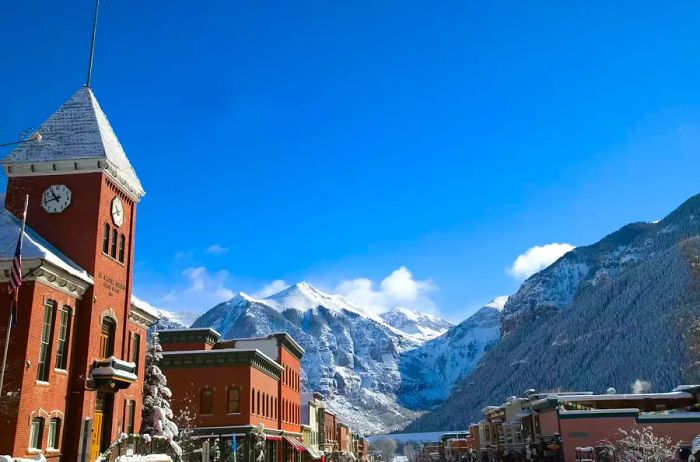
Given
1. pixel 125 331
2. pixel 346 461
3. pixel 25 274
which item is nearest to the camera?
pixel 25 274

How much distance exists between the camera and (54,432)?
24.9 m

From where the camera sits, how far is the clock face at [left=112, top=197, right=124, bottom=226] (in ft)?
99.9

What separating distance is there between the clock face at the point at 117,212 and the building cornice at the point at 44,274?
4793 mm

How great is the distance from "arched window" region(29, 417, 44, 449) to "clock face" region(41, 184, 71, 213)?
9076 mm

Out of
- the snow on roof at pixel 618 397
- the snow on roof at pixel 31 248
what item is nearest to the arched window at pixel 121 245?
the snow on roof at pixel 31 248

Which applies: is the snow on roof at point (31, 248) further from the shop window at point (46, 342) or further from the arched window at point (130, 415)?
the arched window at point (130, 415)

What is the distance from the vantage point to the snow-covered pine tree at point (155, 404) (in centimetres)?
3753

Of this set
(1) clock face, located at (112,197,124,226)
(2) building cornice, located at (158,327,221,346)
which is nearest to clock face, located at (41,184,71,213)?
(1) clock face, located at (112,197,124,226)

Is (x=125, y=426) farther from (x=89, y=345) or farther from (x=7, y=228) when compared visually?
(x=7, y=228)

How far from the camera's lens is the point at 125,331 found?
30.9 metres

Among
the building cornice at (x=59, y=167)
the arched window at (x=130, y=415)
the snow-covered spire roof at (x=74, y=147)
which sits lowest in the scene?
the arched window at (x=130, y=415)

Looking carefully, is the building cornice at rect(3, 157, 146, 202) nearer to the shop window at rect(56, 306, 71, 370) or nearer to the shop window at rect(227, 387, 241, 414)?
the shop window at rect(56, 306, 71, 370)

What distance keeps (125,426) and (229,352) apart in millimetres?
15426

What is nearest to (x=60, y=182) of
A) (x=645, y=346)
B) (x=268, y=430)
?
(x=268, y=430)
